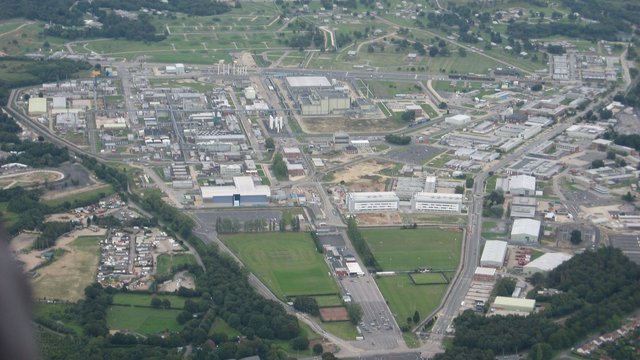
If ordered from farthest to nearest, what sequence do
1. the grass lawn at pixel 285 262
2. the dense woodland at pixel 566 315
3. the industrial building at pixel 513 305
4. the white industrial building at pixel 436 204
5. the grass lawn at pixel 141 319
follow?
the white industrial building at pixel 436 204
the grass lawn at pixel 285 262
the industrial building at pixel 513 305
the grass lawn at pixel 141 319
the dense woodland at pixel 566 315

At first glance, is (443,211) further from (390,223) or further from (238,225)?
(238,225)

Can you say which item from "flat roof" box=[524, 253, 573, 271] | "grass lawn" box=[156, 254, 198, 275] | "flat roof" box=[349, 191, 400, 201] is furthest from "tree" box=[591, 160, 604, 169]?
"grass lawn" box=[156, 254, 198, 275]

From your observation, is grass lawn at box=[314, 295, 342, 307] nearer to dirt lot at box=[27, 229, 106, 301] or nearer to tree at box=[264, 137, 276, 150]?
dirt lot at box=[27, 229, 106, 301]

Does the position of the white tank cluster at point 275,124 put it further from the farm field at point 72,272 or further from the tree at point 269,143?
the farm field at point 72,272

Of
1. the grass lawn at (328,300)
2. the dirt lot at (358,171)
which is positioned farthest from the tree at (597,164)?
the grass lawn at (328,300)

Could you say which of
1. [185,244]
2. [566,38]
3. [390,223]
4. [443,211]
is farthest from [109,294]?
[566,38]

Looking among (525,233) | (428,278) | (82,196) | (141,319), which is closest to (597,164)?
(525,233)
